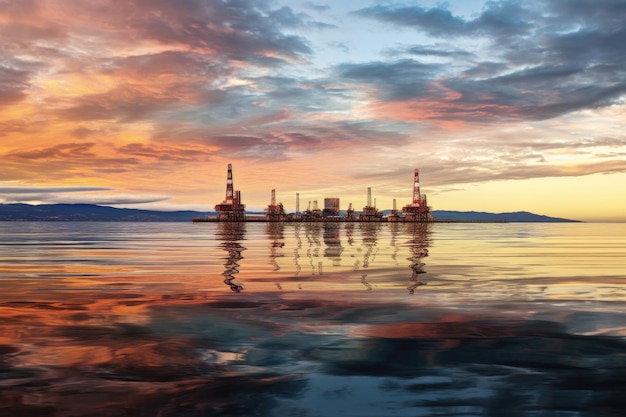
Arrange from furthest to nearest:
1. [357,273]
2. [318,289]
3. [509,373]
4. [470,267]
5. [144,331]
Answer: [470,267]
[357,273]
[318,289]
[144,331]
[509,373]

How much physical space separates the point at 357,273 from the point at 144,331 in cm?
1554

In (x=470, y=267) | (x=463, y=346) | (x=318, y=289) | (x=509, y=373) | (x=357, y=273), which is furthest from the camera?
(x=470, y=267)

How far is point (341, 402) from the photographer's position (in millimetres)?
8188

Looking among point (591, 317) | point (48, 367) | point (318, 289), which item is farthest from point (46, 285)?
point (591, 317)

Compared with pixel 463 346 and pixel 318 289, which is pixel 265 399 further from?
pixel 318 289

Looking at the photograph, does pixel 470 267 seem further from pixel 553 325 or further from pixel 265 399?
pixel 265 399

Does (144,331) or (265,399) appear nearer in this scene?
(265,399)

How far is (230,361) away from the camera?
10.5 metres

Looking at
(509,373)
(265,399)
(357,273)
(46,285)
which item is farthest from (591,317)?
(46,285)

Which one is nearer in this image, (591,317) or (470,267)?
(591,317)

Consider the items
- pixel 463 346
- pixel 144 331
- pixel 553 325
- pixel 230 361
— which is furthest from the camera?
pixel 553 325

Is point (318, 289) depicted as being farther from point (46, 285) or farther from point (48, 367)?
point (48, 367)

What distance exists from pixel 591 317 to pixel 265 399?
10912 mm

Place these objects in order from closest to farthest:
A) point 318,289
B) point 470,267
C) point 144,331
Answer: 1. point 144,331
2. point 318,289
3. point 470,267
